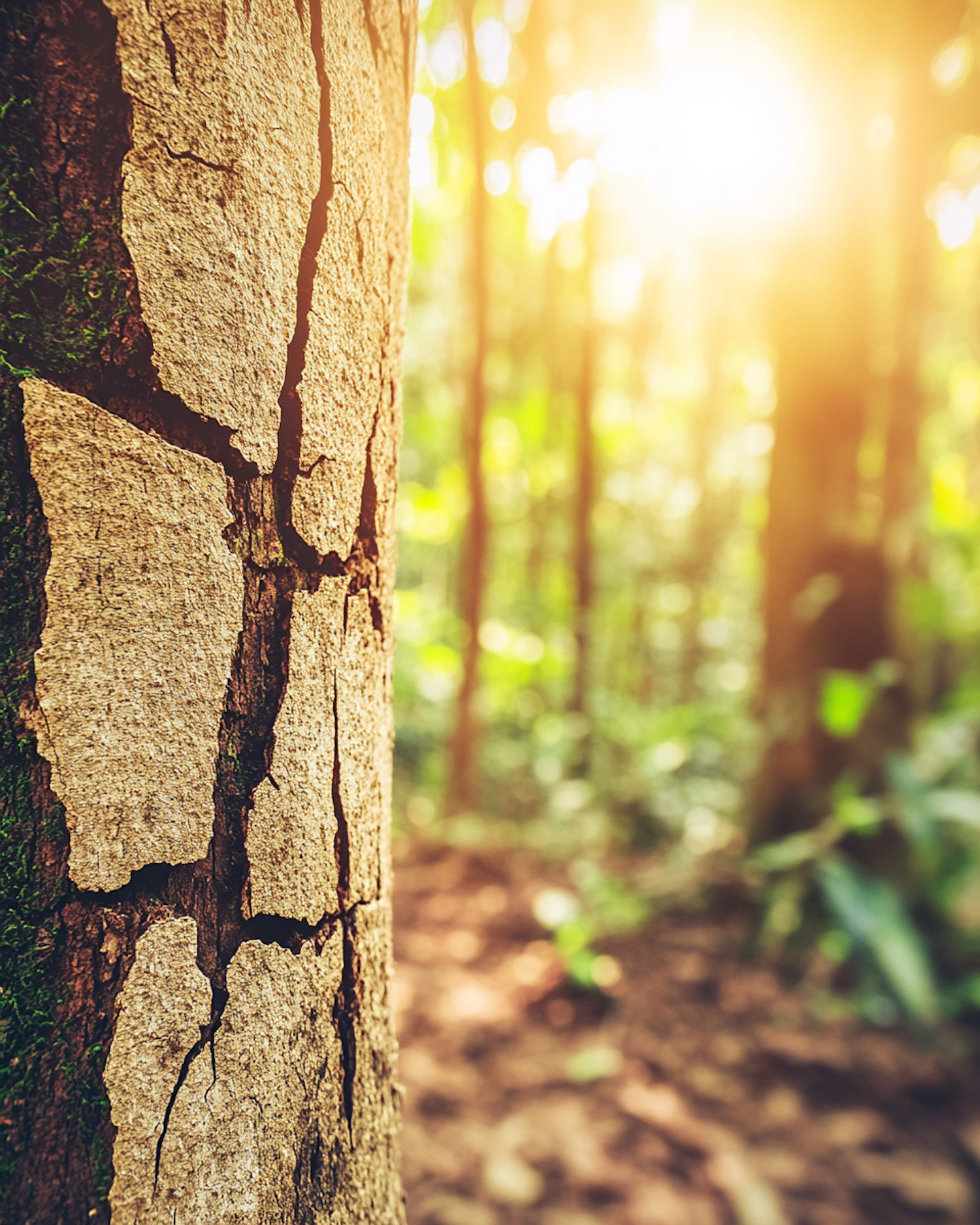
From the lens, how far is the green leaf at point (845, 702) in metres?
2.70

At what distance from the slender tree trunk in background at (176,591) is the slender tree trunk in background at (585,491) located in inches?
213

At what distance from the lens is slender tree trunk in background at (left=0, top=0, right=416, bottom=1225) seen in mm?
353

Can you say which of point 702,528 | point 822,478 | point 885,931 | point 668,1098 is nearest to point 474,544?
point 822,478

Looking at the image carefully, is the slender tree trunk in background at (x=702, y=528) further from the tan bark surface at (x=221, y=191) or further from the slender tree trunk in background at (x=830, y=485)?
the tan bark surface at (x=221, y=191)

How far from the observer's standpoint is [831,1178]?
1.88 metres

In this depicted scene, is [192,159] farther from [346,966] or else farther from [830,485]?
[830,485]

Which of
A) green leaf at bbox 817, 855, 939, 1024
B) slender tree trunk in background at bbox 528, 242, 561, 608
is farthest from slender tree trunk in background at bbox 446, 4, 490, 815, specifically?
green leaf at bbox 817, 855, 939, 1024

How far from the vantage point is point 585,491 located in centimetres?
587

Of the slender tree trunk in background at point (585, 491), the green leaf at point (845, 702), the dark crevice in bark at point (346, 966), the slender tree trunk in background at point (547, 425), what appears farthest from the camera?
the slender tree trunk in background at point (547, 425)

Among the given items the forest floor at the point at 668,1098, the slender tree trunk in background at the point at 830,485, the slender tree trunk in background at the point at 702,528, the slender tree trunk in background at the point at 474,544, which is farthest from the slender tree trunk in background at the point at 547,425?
the forest floor at the point at 668,1098

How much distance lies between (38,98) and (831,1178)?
8.45 ft

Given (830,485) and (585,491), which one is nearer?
(830,485)

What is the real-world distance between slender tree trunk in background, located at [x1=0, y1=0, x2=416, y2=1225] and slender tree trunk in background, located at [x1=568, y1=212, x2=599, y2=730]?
213 inches

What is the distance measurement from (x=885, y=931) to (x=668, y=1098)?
3.07 ft
